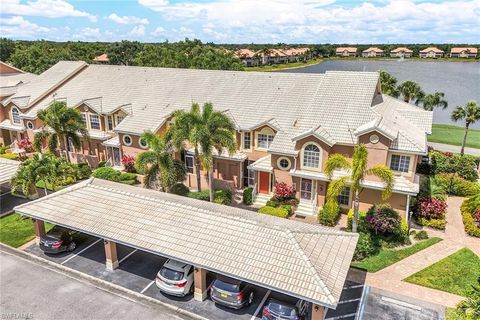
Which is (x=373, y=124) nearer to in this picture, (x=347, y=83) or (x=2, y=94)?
(x=347, y=83)

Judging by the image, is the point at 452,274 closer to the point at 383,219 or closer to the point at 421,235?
the point at 421,235

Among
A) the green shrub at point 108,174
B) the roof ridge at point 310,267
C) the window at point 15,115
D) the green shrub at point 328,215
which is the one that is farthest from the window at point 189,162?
the window at point 15,115

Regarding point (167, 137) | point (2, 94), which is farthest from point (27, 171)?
point (2, 94)

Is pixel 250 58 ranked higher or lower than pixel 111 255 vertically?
higher

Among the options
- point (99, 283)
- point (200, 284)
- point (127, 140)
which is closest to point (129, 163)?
point (127, 140)

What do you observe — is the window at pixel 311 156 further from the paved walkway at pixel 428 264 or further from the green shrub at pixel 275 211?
the paved walkway at pixel 428 264
